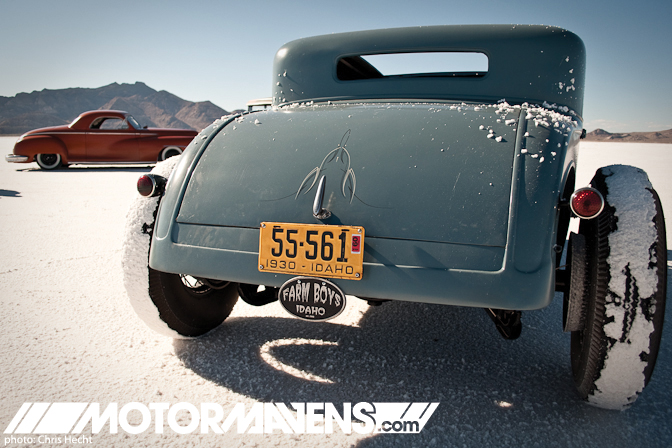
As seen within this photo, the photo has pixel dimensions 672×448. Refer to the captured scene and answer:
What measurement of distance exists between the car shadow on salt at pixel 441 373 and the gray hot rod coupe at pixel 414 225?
151 millimetres

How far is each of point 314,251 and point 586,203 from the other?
99 cm

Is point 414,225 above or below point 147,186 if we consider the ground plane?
below

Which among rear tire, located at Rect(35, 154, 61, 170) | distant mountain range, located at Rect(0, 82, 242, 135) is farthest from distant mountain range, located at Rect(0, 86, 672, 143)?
rear tire, located at Rect(35, 154, 61, 170)

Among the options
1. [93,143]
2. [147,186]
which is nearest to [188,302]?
[147,186]

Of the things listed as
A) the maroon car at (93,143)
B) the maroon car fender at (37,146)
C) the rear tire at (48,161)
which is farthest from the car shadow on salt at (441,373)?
the rear tire at (48,161)

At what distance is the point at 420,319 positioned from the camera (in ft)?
8.80

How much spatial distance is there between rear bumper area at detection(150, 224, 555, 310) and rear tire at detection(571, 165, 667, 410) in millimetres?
204

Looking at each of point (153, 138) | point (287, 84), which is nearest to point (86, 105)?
point (153, 138)

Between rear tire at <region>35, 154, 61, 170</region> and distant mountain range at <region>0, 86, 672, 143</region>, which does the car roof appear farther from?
distant mountain range at <region>0, 86, 672, 143</region>

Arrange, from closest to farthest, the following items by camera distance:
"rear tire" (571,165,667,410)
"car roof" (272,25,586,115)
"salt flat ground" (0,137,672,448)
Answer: "rear tire" (571,165,667,410), "salt flat ground" (0,137,672,448), "car roof" (272,25,586,115)

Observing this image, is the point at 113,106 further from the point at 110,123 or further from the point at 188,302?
the point at 188,302

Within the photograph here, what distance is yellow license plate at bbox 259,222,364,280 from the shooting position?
5.33ft

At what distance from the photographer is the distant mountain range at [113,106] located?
436 feet

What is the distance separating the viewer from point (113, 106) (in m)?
142
